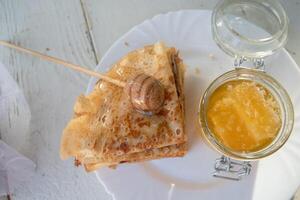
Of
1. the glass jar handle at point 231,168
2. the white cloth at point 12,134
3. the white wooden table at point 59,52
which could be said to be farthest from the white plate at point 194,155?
the white cloth at point 12,134

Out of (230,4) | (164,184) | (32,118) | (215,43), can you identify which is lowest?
(164,184)

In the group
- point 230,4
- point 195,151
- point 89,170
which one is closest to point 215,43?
point 230,4

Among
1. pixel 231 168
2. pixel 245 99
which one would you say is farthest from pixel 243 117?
pixel 231 168

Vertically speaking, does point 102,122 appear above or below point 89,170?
above

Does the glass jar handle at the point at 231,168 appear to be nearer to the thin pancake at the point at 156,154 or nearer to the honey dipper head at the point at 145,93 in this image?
the thin pancake at the point at 156,154

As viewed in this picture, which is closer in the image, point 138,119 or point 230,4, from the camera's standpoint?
point 138,119

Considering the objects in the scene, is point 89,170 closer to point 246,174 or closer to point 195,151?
point 195,151
